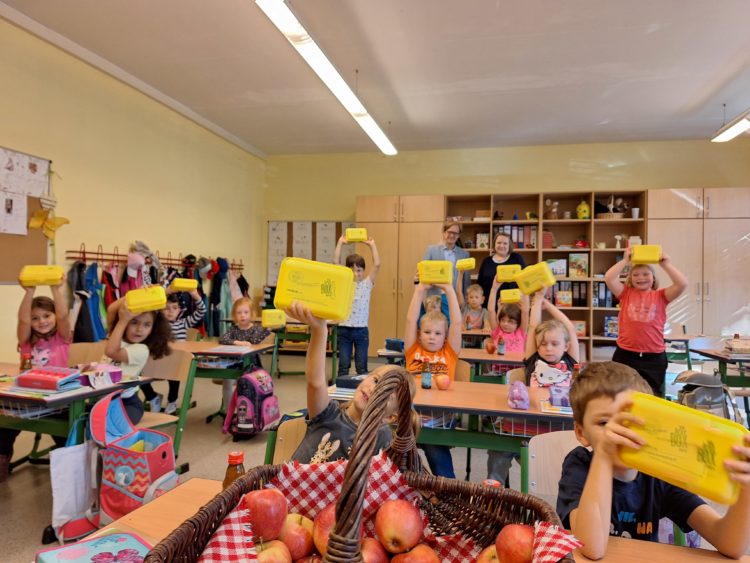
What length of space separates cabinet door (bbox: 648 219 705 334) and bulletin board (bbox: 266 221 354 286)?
4190 mm

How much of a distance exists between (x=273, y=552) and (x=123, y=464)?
1598 millimetres

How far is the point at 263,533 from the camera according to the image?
2.45 feet

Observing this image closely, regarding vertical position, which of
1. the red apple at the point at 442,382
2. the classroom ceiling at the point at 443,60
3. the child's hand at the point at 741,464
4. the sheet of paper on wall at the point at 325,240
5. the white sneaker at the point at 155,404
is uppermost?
the classroom ceiling at the point at 443,60

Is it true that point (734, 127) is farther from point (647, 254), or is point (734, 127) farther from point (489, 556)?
point (489, 556)

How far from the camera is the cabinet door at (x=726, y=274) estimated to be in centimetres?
575

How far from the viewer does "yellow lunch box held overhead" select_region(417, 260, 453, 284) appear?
8.41 ft

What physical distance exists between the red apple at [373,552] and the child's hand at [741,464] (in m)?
0.52

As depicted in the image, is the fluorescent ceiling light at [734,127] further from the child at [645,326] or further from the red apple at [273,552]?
the red apple at [273,552]

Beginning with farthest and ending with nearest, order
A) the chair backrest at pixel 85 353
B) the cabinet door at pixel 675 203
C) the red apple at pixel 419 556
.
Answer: the cabinet door at pixel 675 203 < the chair backrest at pixel 85 353 < the red apple at pixel 419 556

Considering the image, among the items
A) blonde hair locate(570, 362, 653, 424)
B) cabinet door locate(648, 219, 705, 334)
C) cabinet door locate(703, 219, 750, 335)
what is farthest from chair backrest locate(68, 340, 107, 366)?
cabinet door locate(703, 219, 750, 335)

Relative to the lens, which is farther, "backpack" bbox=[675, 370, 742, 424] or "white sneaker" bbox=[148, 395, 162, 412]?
"white sneaker" bbox=[148, 395, 162, 412]

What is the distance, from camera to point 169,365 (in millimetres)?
2842

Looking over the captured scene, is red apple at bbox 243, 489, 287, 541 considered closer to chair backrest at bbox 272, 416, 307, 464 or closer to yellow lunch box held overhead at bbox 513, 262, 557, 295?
chair backrest at bbox 272, 416, 307, 464

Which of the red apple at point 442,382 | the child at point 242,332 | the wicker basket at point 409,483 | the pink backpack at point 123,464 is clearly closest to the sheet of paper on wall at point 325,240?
the child at point 242,332
